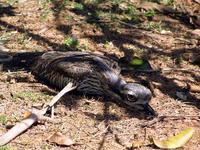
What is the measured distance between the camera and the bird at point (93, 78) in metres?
4.93

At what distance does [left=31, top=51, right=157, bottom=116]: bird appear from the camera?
16.2ft

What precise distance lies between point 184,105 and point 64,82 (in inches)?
46.3

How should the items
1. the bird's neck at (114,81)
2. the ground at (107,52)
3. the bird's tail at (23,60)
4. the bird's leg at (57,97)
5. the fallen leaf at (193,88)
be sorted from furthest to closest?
1. the bird's tail at (23,60)
2. the fallen leaf at (193,88)
3. the bird's neck at (114,81)
4. the bird's leg at (57,97)
5. the ground at (107,52)

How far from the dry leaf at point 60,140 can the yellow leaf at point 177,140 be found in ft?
2.28

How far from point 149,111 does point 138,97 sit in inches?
6.5

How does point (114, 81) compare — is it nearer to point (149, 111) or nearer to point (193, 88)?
point (149, 111)

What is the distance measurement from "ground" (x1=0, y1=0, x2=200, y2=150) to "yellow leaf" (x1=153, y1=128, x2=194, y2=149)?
0.15 feet

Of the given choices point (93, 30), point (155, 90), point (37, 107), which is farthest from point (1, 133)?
point (93, 30)

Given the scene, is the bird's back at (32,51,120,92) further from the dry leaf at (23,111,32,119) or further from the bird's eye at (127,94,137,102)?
the dry leaf at (23,111,32,119)

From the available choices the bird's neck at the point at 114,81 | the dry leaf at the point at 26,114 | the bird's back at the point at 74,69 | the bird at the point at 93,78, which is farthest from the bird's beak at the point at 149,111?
the dry leaf at the point at 26,114

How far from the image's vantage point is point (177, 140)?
4.43 m

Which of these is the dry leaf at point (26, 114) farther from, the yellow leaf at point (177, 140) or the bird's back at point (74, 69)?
the yellow leaf at point (177, 140)

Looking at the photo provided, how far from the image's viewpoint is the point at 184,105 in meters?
5.13

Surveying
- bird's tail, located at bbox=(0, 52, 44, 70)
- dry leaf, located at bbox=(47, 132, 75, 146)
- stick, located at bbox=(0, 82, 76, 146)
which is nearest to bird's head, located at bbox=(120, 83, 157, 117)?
stick, located at bbox=(0, 82, 76, 146)
